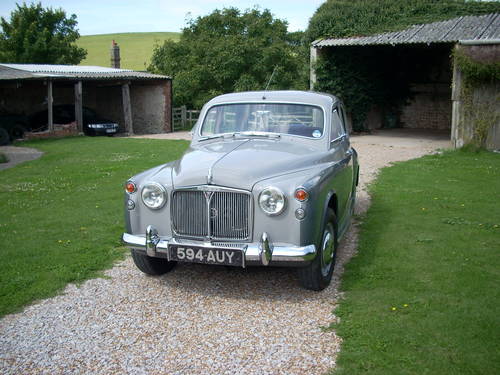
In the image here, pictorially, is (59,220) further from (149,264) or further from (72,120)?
(72,120)

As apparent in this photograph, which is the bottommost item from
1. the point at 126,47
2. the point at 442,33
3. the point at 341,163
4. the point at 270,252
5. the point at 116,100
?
the point at 270,252

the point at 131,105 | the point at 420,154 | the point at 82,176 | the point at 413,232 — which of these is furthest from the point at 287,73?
the point at 413,232

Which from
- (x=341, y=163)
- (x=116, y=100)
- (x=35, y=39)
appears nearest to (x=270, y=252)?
(x=341, y=163)

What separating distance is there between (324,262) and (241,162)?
122 cm

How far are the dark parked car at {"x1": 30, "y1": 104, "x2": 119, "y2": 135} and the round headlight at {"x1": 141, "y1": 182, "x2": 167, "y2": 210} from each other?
18857 millimetres

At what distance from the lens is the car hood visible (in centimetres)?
470

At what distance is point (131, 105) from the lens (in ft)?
87.1

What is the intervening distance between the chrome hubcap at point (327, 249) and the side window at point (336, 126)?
1.21 metres

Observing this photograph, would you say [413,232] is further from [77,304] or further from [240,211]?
[77,304]

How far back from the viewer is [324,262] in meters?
4.98

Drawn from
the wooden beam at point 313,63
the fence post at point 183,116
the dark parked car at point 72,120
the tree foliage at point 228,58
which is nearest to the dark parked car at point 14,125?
the dark parked car at point 72,120

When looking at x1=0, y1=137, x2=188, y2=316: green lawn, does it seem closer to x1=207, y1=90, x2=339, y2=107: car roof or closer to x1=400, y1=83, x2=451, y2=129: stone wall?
x1=207, y1=90, x2=339, y2=107: car roof

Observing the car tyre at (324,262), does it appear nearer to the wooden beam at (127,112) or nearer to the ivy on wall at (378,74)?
the ivy on wall at (378,74)

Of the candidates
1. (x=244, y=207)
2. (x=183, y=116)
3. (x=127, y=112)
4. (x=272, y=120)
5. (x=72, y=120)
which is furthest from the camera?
(x=183, y=116)
